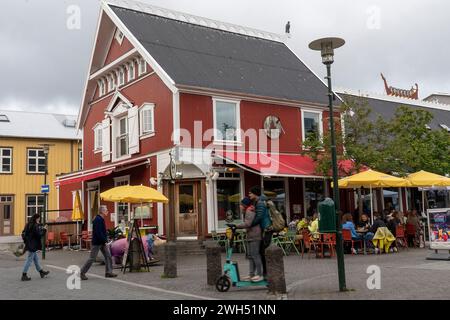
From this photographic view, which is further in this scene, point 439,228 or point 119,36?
point 119,36

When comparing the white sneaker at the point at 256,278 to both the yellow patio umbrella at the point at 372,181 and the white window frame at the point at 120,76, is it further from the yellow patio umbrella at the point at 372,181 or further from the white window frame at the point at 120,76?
the white window frame at the point at 120,76

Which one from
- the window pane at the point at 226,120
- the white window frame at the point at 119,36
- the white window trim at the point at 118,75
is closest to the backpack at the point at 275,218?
the window pane at the point at 226,120

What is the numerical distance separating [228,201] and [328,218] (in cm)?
1078

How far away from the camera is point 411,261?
13.4 metres

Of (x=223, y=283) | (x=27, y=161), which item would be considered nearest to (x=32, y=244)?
(x=223, y=283)

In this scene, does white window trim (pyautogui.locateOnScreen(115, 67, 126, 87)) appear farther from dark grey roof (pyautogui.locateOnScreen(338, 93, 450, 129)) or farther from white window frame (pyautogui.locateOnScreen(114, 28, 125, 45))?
dark grey roof (pyautogui.locateOnScreen(338, 93, 450, 129))

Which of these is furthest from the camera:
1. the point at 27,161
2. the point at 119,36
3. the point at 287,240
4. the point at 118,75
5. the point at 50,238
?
the point at 27,161

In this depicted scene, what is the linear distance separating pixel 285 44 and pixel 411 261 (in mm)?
16739

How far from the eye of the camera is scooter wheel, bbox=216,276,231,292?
9.53m

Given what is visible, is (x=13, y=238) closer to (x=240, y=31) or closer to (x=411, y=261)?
(x=240, y=31)

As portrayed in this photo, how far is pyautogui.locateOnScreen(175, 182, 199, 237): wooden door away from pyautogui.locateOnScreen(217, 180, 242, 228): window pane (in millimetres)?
887

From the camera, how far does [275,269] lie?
905 centimetres

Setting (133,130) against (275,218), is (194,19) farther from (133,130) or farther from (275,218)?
(275,218)
